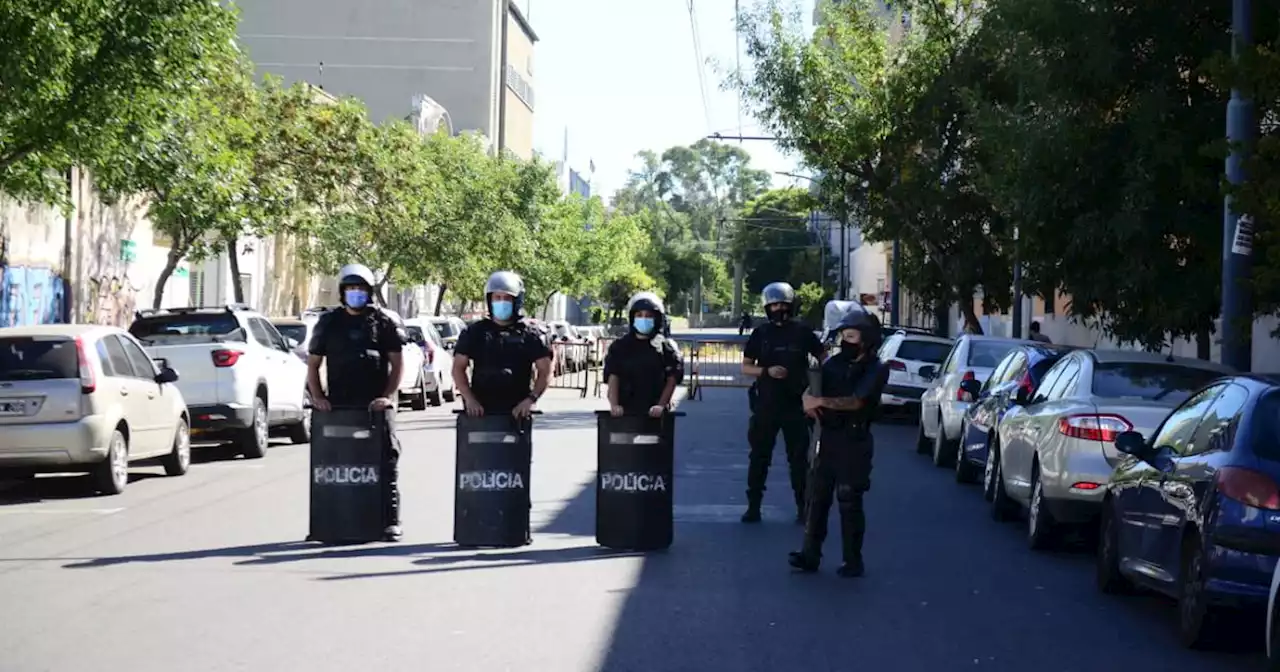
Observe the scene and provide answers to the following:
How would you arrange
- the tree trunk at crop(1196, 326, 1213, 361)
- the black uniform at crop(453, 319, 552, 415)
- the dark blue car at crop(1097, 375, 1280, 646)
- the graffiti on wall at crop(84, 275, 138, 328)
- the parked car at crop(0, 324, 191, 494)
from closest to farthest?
the dark blue car at crop(1097, 375, 1280, 646)
the black uniform at crop(453, 319, 552, 415)
the parked car at crop(0, 324, 191, 494)
the tree trunk at crop(1196, 326, 1213, 361)
the graffiti on wall at crop(84, 275, 138, 328)

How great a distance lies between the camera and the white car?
3091 cm

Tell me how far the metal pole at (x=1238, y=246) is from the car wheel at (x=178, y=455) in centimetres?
1042

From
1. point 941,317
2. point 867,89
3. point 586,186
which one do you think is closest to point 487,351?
point 867,89

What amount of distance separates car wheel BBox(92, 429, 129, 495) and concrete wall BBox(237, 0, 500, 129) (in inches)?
2555

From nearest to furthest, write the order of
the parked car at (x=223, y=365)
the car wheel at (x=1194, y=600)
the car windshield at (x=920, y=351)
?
1. the car wheel at (x=1194, y=600)
2. the parked car at (x=223, y=365)
3. the car windshield at (x=920, y=351)

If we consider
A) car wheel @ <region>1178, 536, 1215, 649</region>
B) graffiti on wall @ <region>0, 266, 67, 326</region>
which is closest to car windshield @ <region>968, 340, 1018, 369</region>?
car wheel @ <region>1178, 536, 1215, 649</region>

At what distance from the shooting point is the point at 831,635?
31.6 ft

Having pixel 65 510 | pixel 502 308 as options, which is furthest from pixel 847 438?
pixel 65 510

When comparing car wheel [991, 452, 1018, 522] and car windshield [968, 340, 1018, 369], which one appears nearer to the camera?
car wheel [991, 452, 1018, 522]

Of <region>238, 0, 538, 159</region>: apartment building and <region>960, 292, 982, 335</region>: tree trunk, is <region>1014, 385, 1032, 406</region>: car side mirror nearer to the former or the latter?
<region>960, 292, 982, 335</region>: tree trunk

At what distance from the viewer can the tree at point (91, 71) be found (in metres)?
18.2

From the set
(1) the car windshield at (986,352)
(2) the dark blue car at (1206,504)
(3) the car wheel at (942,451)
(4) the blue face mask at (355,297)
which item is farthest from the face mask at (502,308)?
(1) the car windshield at (986,352)

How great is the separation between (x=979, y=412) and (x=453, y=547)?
24.5ft

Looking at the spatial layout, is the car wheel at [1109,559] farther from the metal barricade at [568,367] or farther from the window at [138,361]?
the metal barricade at [568,367]
